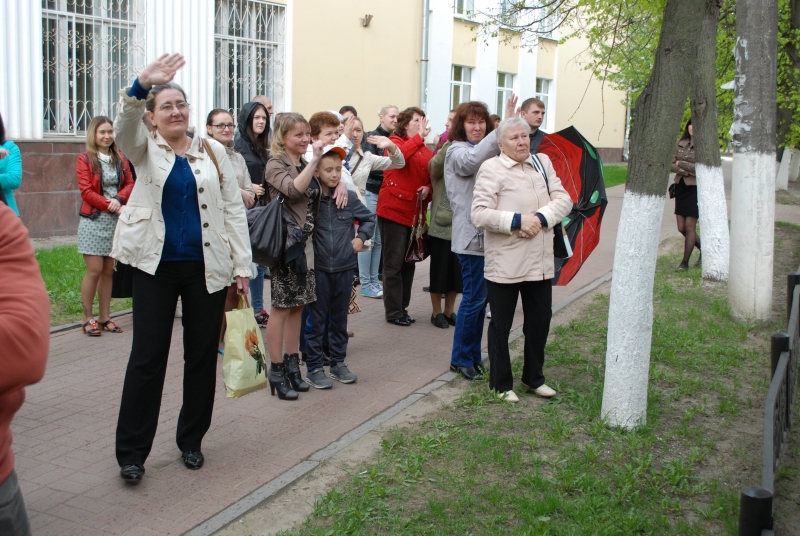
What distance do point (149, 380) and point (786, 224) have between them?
1546 cm

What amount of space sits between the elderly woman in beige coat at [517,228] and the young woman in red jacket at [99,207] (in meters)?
3.43

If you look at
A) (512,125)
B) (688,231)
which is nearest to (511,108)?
(512,125)

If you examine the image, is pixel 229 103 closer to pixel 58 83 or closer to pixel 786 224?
pixel 58 83

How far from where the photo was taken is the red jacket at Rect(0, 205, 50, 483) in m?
1.68

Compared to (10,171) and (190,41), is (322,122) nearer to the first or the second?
(10,171)

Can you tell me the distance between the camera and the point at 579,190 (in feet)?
20.7

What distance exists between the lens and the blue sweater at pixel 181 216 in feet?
13.1

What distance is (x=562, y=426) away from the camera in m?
4.88

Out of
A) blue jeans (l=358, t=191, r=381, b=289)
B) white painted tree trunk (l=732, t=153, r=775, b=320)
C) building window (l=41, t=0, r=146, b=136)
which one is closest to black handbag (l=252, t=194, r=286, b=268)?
blue jeans (l=358, t=191, r=381, b=289)

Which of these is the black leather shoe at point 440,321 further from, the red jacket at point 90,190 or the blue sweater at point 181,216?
the blue sweater at point 181,216

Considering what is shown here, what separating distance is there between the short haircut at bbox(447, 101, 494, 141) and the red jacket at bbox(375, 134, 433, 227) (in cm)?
142

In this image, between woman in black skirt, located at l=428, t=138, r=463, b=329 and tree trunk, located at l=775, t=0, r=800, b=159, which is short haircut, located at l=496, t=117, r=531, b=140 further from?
tree trunk, located at l=775, t=0, r=800, b=159

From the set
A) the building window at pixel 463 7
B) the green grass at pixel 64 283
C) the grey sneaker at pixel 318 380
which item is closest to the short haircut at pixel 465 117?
the grey sneaker at pixel 318 380

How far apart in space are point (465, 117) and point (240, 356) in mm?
2807
